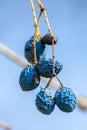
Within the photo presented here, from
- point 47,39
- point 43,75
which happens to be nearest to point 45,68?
point 43,75

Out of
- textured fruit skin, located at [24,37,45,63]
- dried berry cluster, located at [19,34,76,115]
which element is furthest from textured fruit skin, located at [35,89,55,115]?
textured fruit skin, located at [24,37,45,63]

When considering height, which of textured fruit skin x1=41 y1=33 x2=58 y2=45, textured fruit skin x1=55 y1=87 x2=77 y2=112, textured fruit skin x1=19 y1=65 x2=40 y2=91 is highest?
textured fruit skin x1=41 y1=33 x2=58 y2=45

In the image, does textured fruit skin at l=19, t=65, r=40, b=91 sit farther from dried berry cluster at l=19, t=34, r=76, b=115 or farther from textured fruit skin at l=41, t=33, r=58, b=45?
textured fruit skin at l=41, t=33, r=58, b=45

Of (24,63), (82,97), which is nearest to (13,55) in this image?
(24,63)

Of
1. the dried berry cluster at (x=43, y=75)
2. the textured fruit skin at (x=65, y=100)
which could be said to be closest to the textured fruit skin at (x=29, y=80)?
the dried berry cluster at (x=43, y=75)

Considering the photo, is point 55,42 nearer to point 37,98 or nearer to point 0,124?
point 37,98

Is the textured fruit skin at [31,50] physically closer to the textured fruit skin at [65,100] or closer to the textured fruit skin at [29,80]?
the textured fruit skin at [29,80]

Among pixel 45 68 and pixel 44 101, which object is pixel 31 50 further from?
pixel 44 101
